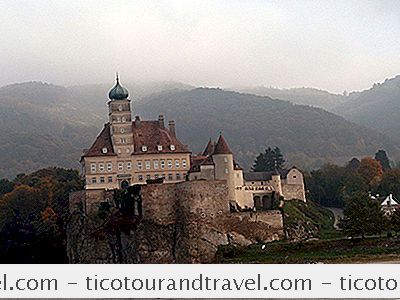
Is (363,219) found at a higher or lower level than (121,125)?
lower

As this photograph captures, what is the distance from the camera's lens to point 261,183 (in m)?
65.3

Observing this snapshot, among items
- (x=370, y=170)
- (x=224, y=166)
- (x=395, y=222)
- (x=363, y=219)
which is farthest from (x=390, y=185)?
(x=363, y=219)

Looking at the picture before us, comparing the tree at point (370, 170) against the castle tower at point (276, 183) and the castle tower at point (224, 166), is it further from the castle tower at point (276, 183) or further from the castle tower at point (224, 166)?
the castle tower at point (224, 166)

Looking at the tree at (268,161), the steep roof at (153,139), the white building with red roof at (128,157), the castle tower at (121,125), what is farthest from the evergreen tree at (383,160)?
the castle tower at (121,125)

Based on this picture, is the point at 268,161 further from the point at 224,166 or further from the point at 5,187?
the point at 224,166

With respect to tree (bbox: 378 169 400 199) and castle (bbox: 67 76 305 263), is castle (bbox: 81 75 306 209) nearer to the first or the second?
castle (bbox: 67 76 305 263)

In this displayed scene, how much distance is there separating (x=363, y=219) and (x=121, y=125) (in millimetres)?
22628

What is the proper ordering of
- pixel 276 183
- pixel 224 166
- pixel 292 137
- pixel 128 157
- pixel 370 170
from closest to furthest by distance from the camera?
1. pixel 224 166
2. pixel 128 157
3. pixel 276 183
4. pixel 370 170
5. pixel 292 137

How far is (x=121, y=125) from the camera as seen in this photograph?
6288 centimetres

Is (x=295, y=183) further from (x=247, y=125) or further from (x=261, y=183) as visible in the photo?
(x=247, y=125)

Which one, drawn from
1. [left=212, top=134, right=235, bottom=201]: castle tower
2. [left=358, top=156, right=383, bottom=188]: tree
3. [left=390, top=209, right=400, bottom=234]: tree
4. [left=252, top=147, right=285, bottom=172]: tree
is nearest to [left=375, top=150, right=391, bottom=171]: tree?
[left=358, top=156, right=383, bottom=188]: tree

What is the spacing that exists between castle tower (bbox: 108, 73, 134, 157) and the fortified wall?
6.69 meters

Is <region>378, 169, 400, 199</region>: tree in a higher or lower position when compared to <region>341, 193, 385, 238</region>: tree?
higher

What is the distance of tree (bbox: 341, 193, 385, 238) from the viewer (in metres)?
50.0
